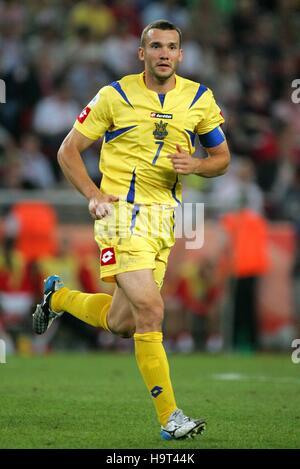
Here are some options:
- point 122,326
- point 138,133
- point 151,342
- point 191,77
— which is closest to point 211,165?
point 138,133

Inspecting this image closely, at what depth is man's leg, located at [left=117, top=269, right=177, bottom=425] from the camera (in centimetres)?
634

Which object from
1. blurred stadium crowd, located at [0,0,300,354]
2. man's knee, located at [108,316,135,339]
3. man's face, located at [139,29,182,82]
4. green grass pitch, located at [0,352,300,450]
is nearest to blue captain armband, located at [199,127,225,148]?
man's face, located at [139,29,182,82]

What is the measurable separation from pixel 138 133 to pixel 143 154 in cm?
13

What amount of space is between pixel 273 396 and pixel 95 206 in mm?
2934

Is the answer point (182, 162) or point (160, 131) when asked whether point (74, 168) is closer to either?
point (160, 131)

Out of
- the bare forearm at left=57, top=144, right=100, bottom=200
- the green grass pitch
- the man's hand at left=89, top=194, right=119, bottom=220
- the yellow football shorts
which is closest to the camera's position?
the green grass pitch

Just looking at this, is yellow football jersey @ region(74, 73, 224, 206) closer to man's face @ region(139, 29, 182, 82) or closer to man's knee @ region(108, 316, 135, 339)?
man's face @ region(139, 29, 182, 82)

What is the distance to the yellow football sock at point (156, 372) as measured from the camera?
6328mm

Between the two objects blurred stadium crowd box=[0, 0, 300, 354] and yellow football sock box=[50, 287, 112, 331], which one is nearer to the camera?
yellow football sock box=[50, 287, 112, 331]

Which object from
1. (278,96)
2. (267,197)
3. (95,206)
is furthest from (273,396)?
(278,96)

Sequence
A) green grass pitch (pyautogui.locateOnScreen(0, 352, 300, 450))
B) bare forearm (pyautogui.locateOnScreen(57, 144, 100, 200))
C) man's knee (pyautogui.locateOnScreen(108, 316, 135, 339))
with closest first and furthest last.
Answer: green grass pitch (pyautogui.locateOnScreen(0, 352, 300, 450))
bare forearm (pyautogui.locateOnScreen(57, 144, 100, 200))
man's knee (pyautogui.locateOnScreen(108, 316, 135, 339))

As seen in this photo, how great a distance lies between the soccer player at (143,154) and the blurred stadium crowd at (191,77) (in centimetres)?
709

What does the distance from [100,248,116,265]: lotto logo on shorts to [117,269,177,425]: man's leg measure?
215mm
